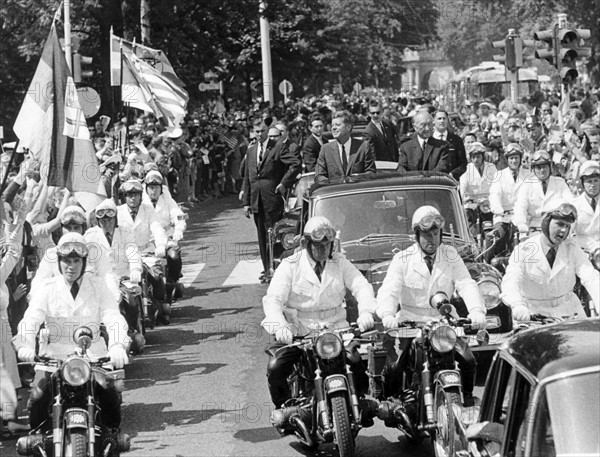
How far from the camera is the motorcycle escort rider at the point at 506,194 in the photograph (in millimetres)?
17031

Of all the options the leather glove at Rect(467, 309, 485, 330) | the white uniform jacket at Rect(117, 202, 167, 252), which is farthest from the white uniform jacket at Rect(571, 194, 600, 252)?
the leather glove at Rect(467, 309, 485, 330)

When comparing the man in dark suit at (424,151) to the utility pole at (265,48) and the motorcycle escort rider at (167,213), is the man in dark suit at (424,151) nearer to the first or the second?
the motorcycle escort rider at (167,213)

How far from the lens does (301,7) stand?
5444 centimetres

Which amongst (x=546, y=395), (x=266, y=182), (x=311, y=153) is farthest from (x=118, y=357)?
(x=311, y=153)

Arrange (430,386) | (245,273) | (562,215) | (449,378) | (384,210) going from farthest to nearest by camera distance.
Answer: (245,273) → (384,210) → (562,215) → (430,386) → (449,378)

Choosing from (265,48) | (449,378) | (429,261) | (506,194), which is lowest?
(449,378)

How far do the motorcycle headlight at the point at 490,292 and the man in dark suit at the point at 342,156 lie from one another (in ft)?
19.1

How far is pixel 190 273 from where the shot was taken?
2072 cm

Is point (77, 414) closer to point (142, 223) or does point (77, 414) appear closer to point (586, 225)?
point (586, 225)

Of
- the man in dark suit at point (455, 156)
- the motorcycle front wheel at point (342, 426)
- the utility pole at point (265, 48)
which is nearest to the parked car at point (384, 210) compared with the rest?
the motorcycle front wheel at point (342, 426)

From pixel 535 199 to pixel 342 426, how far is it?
24.5 ft

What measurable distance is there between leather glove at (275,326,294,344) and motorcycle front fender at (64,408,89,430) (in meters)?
1.58

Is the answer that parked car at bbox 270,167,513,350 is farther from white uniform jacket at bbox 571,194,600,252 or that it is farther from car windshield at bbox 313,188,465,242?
white uniform jacket at bbox 571,194,600,252

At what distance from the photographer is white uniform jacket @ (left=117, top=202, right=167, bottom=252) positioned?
49.9 feet
